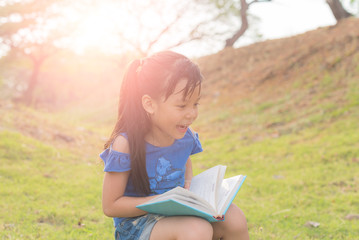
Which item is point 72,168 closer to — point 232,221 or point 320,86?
point 232,221

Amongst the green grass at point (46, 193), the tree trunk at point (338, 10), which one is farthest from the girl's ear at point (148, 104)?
the tree trunk at point (338, 10)

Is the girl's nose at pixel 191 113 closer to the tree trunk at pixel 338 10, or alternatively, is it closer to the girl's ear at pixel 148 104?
the girl's ear at pixel 148 104

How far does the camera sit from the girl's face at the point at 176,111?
1854 mm

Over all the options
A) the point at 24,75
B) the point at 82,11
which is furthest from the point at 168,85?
the point at 24,75

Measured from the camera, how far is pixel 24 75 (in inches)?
1401

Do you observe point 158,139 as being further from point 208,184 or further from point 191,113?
point 208,184

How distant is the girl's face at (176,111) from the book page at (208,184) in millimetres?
299

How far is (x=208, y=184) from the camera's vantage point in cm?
193

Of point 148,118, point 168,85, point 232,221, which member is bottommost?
point 232,221

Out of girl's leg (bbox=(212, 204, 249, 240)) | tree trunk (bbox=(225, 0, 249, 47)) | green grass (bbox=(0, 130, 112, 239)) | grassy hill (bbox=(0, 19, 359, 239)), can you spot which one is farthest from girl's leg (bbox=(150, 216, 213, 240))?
tree trunk (bbox=(225, 0, 249, 47))

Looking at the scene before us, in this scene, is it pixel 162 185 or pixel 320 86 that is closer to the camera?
pixel 162 185

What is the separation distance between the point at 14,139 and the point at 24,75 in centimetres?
3324

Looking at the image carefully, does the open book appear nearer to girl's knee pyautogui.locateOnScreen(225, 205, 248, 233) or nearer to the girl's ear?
girl's knee pyautogui.locateOnScreen(225, 205, 248, 233)

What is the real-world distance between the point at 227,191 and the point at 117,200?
0.58 m
